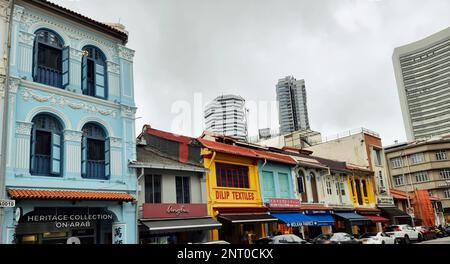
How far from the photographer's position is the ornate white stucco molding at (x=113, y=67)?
20995 millimetres

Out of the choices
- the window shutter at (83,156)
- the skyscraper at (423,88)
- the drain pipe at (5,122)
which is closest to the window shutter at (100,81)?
the window shutter at (83,156)

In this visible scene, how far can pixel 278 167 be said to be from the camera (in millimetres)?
30844

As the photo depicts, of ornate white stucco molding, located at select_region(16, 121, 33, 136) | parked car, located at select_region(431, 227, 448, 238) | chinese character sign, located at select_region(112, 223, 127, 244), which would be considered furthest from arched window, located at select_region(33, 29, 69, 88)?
parked car, located at select_region(431, 227, 448, 238)

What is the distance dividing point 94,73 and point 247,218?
12.2m

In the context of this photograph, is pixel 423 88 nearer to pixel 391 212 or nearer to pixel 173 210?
pixel 391 212

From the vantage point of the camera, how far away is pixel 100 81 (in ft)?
67.0

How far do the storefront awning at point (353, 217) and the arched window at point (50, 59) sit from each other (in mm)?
25101

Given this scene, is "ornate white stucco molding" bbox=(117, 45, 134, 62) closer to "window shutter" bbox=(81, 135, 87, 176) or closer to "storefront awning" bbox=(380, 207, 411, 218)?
"window shutter" bbox=(81, 135, 87, 176)

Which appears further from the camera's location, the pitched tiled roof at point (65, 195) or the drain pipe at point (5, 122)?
the pitched tiled roof at point (65, 195)

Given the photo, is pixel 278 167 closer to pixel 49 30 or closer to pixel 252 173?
pixel 252 173

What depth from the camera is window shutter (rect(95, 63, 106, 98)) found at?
66.2 feet

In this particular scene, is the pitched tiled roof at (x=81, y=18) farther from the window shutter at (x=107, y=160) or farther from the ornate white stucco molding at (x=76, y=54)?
the window shutter at (x=107, y=160)

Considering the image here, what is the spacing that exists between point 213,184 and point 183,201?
2383 millimetres
